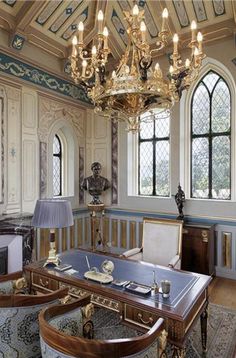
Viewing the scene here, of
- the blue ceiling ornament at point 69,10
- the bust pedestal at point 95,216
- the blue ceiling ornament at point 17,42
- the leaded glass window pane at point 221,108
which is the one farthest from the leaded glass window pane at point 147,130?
the blue ceiling ornament at point 17,42

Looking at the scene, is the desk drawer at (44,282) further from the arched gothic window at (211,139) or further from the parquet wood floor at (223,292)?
the arched gothic window at (211,139)

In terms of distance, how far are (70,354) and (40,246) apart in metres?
3.62

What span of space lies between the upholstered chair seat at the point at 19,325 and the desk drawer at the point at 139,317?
0.63 metres

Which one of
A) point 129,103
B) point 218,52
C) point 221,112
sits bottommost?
point 129,103

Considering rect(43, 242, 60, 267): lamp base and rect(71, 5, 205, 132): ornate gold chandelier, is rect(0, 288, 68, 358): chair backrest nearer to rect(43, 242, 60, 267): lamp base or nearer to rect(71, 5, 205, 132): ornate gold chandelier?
rect(43, 242, 60, 267): lamp base

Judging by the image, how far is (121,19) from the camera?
4703 millimetres

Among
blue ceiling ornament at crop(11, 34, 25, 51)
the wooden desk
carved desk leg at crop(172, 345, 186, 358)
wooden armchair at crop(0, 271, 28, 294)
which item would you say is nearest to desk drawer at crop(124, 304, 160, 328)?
the wooden desk

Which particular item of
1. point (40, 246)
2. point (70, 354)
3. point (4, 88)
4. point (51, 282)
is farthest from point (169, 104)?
point (40, 246)

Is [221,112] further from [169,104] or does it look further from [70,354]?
[70,354]

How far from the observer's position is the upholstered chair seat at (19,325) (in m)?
1.65

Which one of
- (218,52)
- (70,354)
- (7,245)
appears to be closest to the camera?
(70,354)

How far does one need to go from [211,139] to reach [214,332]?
3151 millimetres

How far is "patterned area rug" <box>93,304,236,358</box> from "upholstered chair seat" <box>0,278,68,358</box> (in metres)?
0.69

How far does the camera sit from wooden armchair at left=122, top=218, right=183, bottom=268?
3.36 m
